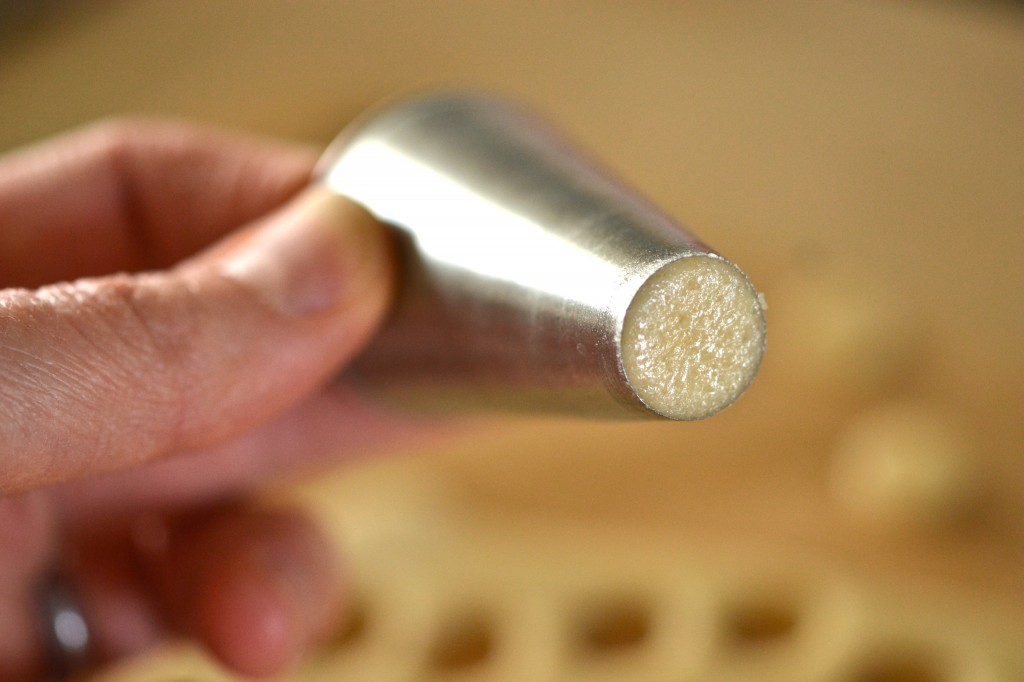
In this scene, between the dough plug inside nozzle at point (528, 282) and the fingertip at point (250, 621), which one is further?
the fingertip at point (250, 621)

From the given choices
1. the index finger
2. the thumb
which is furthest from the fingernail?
the index finger

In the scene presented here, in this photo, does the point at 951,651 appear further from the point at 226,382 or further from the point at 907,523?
the point at 226,382

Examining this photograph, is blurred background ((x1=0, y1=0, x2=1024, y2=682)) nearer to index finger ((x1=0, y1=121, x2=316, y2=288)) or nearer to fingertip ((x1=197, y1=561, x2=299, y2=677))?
fingertip ((x1=197, y1=561, x2=299, y2=677))

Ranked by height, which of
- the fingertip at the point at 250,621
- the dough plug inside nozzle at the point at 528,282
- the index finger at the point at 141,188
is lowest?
the fingertip at the point at 250,621

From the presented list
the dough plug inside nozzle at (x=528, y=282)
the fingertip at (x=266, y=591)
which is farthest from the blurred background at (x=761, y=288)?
the dough plug inside nozzle at (x=528, y=282)

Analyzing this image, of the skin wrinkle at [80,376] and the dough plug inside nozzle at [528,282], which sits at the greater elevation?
the dough plug inside nozzle at [528,282]

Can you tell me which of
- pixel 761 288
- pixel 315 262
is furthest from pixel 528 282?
pixel 761 288

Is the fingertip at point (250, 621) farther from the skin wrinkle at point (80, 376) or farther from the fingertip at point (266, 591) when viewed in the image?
the skin wrinkle at point (80, 376)
